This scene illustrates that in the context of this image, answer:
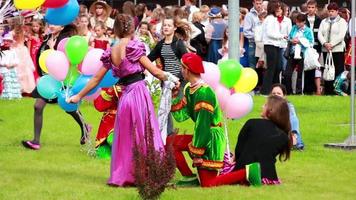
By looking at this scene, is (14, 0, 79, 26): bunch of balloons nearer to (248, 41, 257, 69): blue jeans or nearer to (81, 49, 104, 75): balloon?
(81, 49, 104, 75): balloon

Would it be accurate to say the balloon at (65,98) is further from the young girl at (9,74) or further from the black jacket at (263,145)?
the young girl at (9,74)

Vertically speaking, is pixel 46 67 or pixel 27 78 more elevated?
pixel 46 67

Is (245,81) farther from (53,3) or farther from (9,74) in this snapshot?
(9,74)

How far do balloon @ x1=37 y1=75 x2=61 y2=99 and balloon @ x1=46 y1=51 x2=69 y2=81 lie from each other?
0.28 m

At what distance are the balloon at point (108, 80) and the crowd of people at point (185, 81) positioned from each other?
245mm

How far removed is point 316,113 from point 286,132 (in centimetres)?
737

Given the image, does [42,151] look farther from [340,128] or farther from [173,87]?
[340,128]

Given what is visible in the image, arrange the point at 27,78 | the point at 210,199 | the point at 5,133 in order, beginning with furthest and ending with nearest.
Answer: the point at 27,78 → the point at 5,133 → the point at 210,199

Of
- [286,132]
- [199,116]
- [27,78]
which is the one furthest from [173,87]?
[27,78]

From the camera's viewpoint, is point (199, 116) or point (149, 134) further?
point (199, 116)

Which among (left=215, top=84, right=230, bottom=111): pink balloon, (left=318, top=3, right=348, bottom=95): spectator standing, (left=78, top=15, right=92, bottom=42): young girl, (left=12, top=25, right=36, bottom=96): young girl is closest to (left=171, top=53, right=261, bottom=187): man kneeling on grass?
(left=215, top=84, right=230, bottom=111): pink balloon

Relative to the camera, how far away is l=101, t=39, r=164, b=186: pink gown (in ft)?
35.9

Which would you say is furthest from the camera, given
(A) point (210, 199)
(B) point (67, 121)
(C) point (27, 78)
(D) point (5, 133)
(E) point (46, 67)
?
(C) point (27, 78)

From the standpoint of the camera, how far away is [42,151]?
45.8 ft
